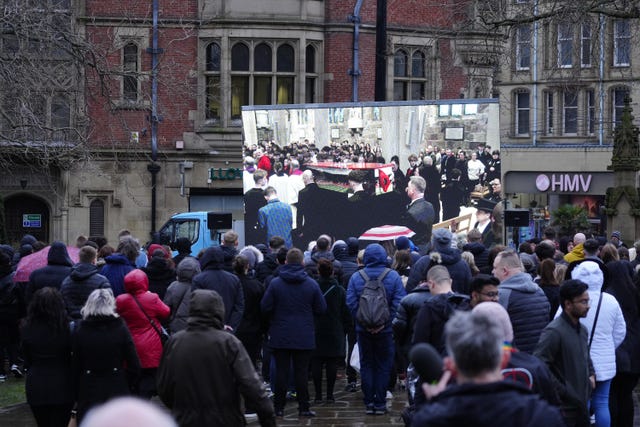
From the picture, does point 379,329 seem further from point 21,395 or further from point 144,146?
point 144,146

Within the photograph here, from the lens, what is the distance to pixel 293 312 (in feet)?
42.7

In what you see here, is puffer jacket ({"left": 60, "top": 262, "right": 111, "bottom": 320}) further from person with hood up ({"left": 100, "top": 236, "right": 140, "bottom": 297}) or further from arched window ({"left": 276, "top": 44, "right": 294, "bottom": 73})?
arched window ({"left": 276, "top": 44, "right": 294, "bottom": 73})

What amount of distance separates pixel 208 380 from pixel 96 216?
81.8 feet

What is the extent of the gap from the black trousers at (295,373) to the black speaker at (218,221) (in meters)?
10.8

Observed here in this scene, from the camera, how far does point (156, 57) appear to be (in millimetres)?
31406

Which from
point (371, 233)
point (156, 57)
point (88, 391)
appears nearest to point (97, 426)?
point (88, 391)

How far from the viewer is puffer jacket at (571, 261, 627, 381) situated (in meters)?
10.0

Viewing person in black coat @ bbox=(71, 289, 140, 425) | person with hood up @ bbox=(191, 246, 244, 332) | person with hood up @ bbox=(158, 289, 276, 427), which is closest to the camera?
person with hood up @ bbox=(158, 289, 276, 427)

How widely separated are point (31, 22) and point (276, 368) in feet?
15.8

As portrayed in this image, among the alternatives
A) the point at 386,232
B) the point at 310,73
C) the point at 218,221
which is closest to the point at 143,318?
the point at 386,232

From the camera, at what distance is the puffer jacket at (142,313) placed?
10.9 meters

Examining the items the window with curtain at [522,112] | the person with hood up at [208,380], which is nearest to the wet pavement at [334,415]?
the person with hood up at [208,380]

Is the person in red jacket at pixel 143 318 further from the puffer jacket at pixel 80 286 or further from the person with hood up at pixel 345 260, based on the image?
the person with hood up at pixel 345 260

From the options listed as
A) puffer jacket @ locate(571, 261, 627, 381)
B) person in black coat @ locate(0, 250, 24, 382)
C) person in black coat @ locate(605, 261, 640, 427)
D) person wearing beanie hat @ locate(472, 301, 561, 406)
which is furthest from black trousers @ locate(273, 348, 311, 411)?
person wearing beanie hat @ locate(472, 301, 561, 406)
